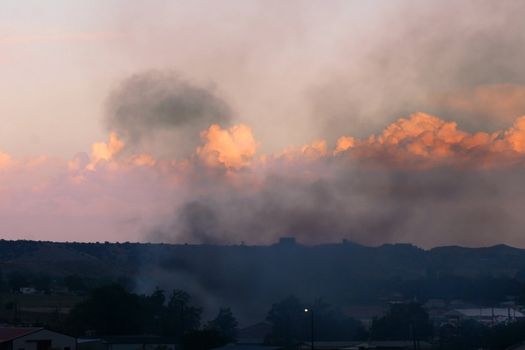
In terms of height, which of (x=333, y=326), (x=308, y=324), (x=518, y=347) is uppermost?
(x=308, y=324)

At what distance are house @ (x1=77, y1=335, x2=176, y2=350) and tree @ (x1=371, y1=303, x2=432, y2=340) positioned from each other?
28.2m

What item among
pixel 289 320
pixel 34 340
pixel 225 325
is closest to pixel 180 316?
pixel 225 325

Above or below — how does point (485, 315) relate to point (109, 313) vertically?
below

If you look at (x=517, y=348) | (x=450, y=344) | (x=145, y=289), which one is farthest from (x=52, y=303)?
(x=517, y=348)

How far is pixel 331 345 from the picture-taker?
127m

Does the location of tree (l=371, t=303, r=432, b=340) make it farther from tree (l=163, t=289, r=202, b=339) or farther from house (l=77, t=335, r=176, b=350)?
house (l=77, t=335, r=176, b=350)

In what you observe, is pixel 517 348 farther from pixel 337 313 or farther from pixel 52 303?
pixel 52 303

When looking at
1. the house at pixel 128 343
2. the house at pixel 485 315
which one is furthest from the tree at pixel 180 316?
the house at pixel 485 315

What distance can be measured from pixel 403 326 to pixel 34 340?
51453mm

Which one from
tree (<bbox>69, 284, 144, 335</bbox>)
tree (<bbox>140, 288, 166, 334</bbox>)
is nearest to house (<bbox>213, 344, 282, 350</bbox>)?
tree (<bbox>140, 288, 166, 334</bbox>)

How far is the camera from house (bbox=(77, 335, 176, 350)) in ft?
385

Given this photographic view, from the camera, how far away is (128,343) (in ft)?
404

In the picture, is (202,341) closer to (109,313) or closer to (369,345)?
(369,345)

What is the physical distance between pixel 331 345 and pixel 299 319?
21.7 m
